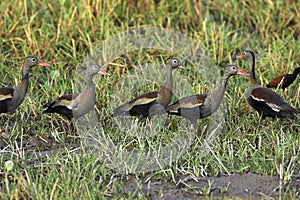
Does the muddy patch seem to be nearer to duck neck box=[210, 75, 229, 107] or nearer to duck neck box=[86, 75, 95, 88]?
duck neck box=[210, 75, 229, 107]

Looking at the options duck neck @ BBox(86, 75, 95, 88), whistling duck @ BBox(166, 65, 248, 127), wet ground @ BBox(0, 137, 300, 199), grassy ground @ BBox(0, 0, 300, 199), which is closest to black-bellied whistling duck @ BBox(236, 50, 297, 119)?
grassy ground @ BBox(0, 0, 300, 199)

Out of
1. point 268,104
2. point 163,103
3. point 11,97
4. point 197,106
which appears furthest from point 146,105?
point 11,97

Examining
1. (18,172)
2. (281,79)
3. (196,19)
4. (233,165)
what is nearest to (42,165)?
(18,172)

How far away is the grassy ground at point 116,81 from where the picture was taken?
19.4ft

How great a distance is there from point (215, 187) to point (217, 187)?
0.02 m

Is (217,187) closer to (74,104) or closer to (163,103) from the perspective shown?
(163,103)

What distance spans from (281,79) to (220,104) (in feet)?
2.22

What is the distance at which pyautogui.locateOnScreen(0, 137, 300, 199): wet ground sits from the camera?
18.7 ft

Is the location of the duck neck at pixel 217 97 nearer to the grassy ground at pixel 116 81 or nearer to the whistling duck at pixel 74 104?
the grassy ground at pixel 116 81

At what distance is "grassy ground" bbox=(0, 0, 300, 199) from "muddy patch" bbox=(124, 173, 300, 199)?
80 millimetres

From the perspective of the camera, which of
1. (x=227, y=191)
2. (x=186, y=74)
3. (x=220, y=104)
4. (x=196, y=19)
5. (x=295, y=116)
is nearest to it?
(x=227, y=191)

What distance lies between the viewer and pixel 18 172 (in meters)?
5.79

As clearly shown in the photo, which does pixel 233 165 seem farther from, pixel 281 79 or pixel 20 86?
pixel 20 86

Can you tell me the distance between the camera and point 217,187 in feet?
19.1
